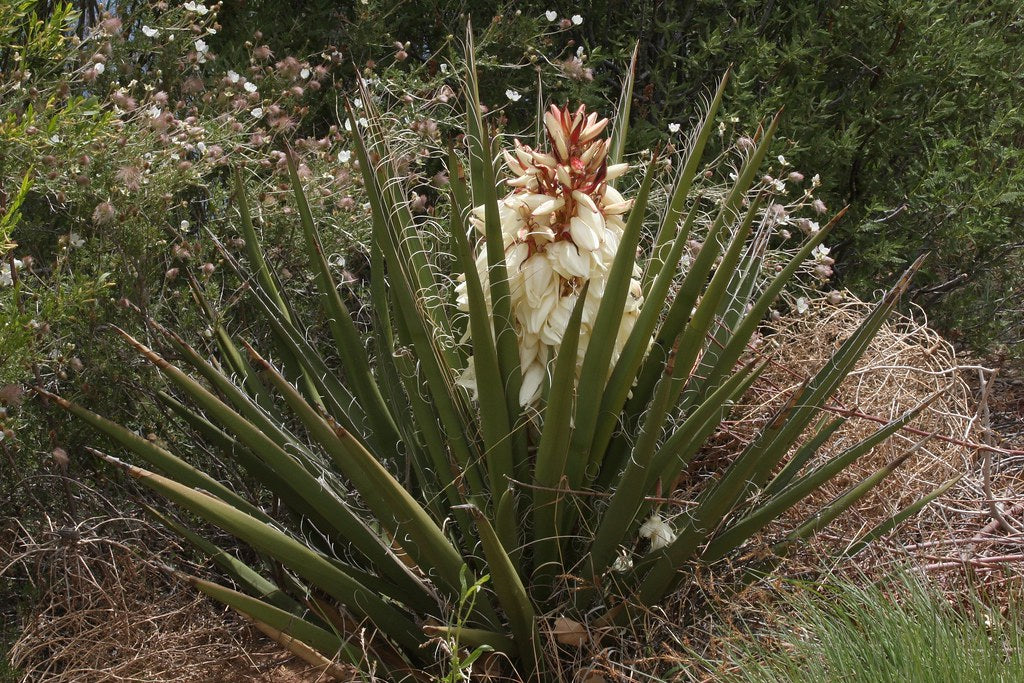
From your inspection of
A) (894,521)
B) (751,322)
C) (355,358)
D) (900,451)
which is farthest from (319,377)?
(900,451)

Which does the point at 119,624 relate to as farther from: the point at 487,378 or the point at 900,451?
the point at 900,451

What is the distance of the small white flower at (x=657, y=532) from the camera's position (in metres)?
2.02

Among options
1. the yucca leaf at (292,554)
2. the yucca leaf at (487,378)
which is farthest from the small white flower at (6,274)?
the yucca leaf at (487,378)

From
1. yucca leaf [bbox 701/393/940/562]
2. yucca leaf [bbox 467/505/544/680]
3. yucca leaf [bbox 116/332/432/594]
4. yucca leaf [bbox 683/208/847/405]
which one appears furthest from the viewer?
yucca leaf [bbox 701/393/940/562]

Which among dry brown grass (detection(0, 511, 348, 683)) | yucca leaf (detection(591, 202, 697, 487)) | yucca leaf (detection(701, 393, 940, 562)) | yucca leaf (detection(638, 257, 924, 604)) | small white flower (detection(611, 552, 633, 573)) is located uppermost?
yucca leaf (detection(591, 202, 697, 487))

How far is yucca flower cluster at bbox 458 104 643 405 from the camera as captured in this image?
1829 mm

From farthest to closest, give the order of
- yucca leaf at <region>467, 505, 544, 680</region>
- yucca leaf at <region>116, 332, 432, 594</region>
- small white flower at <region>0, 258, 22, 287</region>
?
small white flower at <region>0, 258, 22, 287</region> < yucca leaf at <region>116, 332, 432, 594</region> < yucca leaf at <region>467, 505, 544, 680</region>

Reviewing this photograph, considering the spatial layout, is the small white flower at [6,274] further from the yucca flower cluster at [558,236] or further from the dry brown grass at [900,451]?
the dry brown grass at [900,451]

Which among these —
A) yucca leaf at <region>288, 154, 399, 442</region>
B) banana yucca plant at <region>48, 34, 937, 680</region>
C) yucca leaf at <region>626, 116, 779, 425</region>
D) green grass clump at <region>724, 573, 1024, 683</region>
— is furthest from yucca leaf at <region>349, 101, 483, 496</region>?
green grass clump at <region>724, 573, 1024, 683</region>

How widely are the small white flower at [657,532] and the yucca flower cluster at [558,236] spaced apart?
14.4 inches

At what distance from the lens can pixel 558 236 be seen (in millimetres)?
1869

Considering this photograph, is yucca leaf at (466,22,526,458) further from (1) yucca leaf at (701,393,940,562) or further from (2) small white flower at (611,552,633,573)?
(1) yucca leaf at (701,393,940,562)

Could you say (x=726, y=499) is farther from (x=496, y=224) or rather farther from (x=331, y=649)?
(x=331, y=649)

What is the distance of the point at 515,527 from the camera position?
190 centimetres
